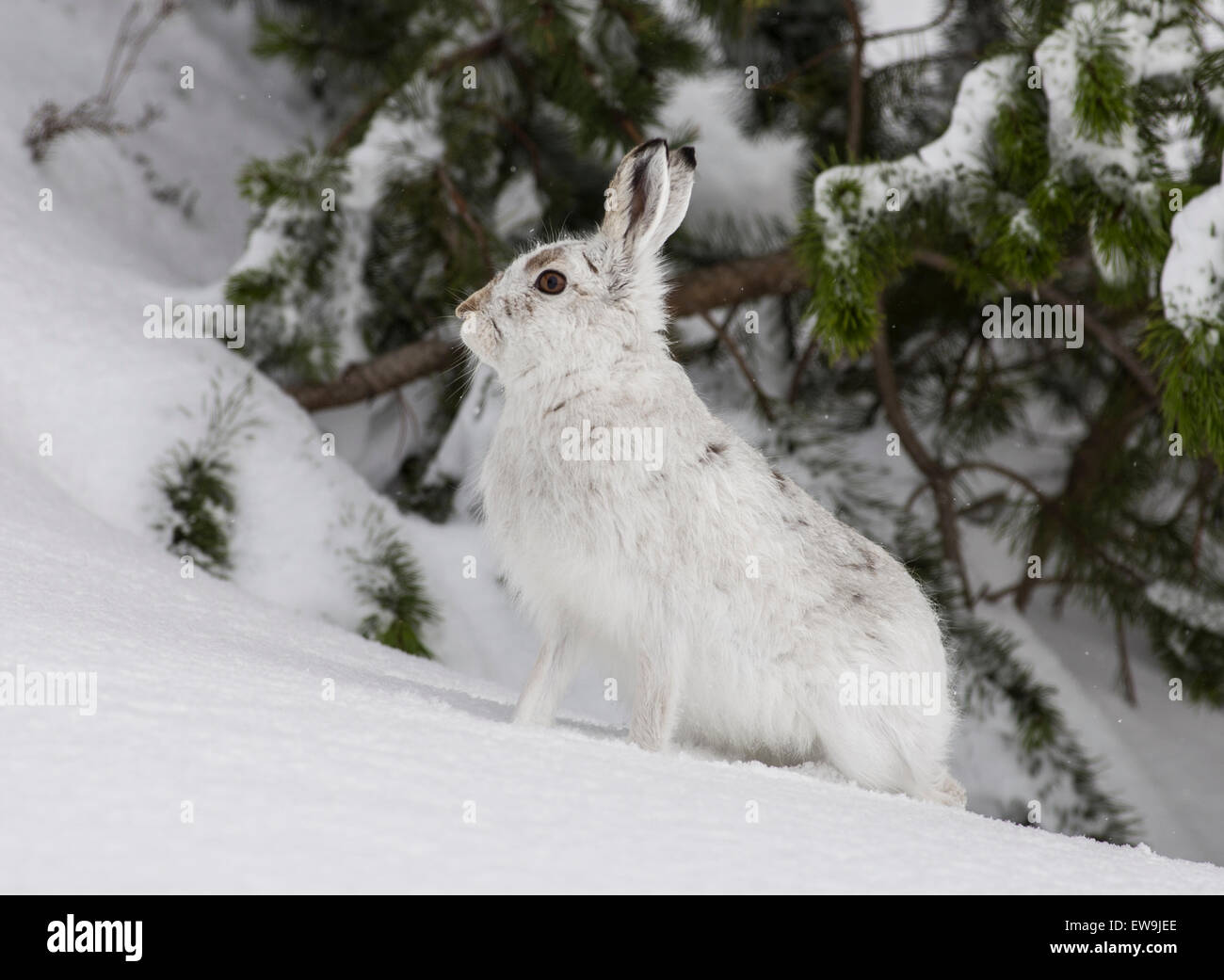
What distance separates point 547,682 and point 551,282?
689 millimetres

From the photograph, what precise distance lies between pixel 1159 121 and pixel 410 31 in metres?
2.28

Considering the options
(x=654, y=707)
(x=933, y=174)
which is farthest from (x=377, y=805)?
(x=933, y=174)

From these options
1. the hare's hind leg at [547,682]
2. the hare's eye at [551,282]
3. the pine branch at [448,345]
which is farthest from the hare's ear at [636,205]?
the pine branch at [448,345]

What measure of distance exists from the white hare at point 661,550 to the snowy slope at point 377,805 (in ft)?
0.71

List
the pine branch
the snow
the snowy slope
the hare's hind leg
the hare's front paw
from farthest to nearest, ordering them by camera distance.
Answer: the pine branch, the snow, the hare's hind leg, the hare's front paw, the snowy slope

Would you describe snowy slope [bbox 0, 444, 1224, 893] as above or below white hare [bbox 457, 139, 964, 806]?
below

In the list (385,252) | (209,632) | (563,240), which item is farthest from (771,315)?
(209,632)

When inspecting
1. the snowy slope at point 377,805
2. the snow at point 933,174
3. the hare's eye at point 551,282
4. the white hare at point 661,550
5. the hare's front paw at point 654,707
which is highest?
the snow at point 933,174

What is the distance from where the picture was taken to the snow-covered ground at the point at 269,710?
114 cm

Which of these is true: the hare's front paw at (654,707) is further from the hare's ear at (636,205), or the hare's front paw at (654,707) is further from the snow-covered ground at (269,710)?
the hare's ear at (636,205)

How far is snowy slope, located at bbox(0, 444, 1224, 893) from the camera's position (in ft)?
3.55

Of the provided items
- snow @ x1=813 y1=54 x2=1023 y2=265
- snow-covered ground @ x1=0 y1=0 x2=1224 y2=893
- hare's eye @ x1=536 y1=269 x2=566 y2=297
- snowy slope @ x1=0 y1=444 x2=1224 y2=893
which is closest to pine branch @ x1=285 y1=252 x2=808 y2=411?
snow-covered ground @ x1=0 y1=0 x2=1224 y2=893

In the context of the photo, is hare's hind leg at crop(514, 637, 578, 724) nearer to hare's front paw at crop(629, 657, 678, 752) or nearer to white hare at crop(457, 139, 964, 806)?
white hare at crop(457, 139, 964, 806)

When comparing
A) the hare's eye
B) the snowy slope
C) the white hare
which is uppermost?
the hare's eye
